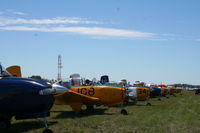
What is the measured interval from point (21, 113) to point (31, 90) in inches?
28.3

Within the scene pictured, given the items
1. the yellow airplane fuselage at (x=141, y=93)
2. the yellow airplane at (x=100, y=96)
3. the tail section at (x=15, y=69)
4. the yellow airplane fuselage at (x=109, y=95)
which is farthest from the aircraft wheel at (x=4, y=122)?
the yellow airplane fuselage at (x=141, y=93)

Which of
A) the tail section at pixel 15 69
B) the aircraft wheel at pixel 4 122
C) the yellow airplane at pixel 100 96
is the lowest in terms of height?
the aircraft wheel at pixel 4 122

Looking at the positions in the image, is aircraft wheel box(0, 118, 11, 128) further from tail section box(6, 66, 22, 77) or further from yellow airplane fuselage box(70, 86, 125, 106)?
yellow airplane fuselage box(70, 86, 125, 106)

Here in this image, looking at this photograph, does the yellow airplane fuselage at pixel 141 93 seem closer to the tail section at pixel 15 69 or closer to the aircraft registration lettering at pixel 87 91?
the aircraft registration lettering at pixel 87 91

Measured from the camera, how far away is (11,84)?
23.0ft

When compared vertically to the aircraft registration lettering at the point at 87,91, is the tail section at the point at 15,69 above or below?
above

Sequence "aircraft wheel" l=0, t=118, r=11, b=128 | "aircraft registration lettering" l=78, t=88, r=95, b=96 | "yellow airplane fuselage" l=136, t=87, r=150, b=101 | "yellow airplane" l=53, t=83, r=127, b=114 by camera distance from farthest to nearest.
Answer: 1. "yellow airplane fuselage" l=136, t=87, r=150, b=101
2. "aircraft registration lettering" l=78, t=88, r=95, b=96
3. "yellow airplane" l=53, t=83, r=127, b=114
4. "aircraft wheel" l=0, t=118, r=11, b=128

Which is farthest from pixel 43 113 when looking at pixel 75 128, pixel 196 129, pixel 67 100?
pixel 67 100

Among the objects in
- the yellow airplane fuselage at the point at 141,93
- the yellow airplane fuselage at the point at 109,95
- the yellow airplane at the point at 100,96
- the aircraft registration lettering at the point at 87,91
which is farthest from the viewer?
the yellow airplane fuselage at the point at 141,93

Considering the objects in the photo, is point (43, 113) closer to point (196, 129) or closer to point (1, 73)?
point (1, 73)

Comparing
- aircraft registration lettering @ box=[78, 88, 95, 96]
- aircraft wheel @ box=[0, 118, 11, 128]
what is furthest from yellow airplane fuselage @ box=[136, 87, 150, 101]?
aircraft wheel @ box=[0, 118, 11, 128]

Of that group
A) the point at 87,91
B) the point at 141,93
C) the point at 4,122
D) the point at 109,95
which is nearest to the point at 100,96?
the point at 109,95

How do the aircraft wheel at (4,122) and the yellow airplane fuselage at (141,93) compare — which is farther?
the yellow airplane fuselage at (141,93)

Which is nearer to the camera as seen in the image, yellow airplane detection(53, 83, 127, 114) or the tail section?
yellow airplane detection(53, 83, 127, 114)
